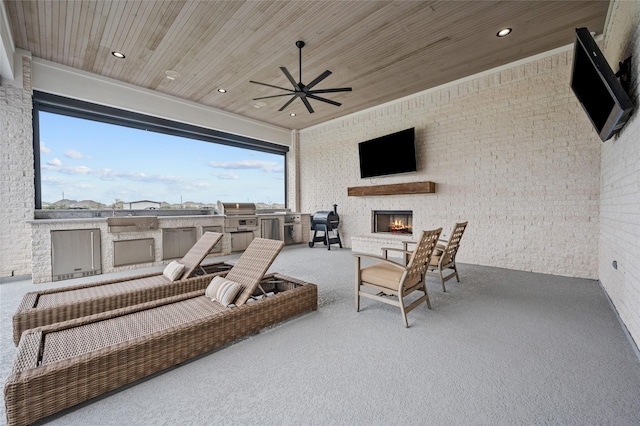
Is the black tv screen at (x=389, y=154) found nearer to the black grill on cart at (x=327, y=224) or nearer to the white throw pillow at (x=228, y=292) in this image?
the black grill on cart at (x=327, y=224)

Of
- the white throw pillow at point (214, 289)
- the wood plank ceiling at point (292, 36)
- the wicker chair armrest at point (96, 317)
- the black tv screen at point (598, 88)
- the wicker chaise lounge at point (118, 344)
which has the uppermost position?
A: the wood plank ceiling at point (292, 36)

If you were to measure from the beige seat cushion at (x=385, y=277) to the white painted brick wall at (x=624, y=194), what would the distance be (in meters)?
1.67

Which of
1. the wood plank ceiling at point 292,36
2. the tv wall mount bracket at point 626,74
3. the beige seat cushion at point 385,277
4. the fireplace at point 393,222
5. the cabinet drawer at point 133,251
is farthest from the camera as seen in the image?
the fireplace at point 393,222

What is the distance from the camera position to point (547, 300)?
303 cm

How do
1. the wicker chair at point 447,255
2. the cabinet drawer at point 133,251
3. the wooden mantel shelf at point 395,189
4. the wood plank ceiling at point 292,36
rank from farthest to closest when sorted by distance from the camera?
1. the wooden mantel shelf at point 395,189
2. the cabinet drawer at point 133,251
3. the wicker chair at point 447,255
4. the wood plank ceiling at point 292,36

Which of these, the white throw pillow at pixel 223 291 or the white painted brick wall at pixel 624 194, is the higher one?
the white painted brick wall at pixel 624 194

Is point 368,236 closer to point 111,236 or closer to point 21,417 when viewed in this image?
point 111,236

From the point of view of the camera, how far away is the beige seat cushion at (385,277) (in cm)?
259

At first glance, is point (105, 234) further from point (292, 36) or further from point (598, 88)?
point (598, 88)

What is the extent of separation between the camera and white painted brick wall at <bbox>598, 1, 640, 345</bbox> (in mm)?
2064

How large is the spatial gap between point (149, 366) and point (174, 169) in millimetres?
5443

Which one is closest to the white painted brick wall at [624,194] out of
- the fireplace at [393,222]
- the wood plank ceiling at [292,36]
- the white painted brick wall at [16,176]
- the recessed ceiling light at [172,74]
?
the wood plank ceiling at [292,36]

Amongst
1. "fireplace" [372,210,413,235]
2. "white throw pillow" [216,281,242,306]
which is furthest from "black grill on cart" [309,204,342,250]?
"white throw pillow" [216,281,242,306]

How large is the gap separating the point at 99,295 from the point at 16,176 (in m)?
3.26
